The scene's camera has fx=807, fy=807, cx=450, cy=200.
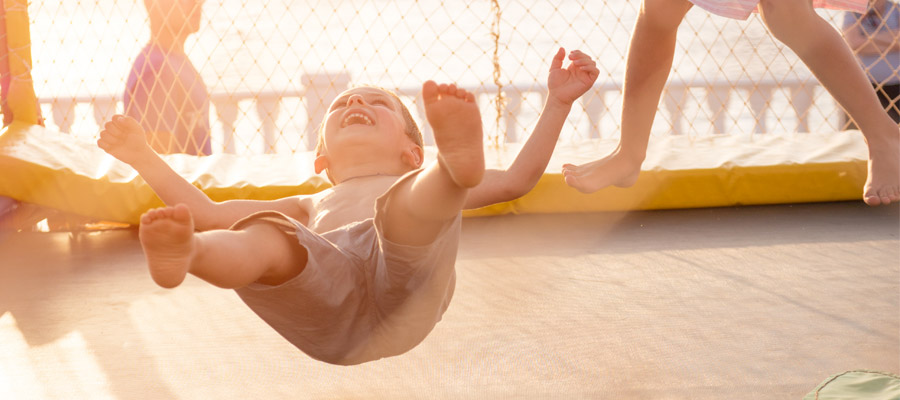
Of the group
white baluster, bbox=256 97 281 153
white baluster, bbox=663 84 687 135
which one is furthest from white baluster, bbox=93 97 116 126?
white baluster, bbox=663 84 687 135

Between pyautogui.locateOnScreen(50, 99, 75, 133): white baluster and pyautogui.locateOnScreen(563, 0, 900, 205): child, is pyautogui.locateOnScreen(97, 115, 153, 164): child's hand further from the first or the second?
pyautogui.locateOnScreen(50, 99, 75, 133): white baluster

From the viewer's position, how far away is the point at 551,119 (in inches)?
40.0

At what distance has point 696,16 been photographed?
6582mm

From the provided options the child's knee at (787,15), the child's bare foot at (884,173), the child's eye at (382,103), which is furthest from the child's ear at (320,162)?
the child's bare foot at (884,173)

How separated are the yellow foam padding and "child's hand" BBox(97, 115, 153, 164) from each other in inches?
44.9

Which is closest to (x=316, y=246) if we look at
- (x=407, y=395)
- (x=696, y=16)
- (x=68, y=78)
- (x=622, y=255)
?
(x=407, y=395)

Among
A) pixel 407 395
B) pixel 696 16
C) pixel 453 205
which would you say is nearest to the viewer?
pixel 453 205

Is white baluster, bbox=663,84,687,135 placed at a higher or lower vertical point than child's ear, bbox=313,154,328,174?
lower

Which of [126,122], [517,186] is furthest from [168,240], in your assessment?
[517,186]

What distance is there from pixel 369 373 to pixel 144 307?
58 centimetres

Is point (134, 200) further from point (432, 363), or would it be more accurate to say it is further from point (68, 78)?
point (432, 363)

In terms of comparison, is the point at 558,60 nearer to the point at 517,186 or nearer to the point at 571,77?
the point at 571,77

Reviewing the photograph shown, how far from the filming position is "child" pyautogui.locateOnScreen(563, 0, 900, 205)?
114 cm

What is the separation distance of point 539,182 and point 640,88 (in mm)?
973
